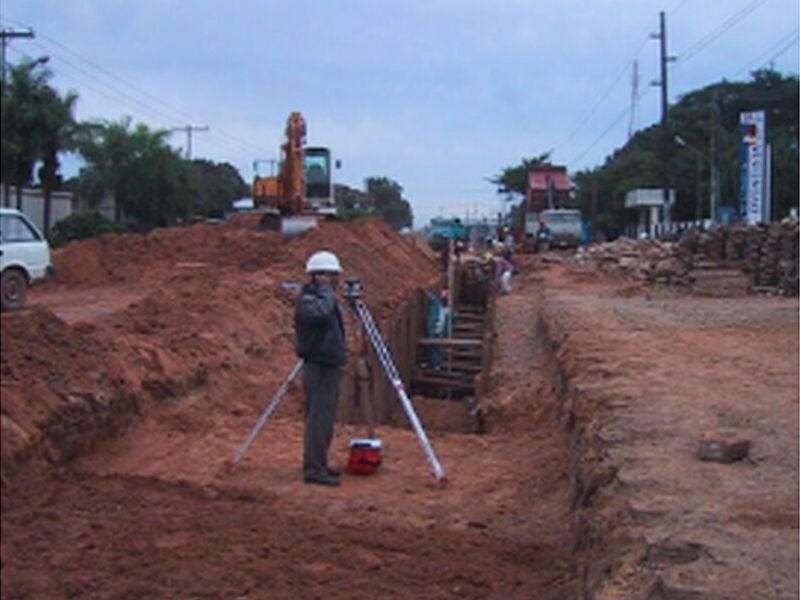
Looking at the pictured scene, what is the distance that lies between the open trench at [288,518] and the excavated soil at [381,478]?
0.07 feet

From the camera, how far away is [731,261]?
24.4m

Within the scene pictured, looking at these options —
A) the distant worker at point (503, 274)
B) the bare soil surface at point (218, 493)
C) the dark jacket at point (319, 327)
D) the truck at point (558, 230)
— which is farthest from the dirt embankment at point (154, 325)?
the truck at point (558, 230)

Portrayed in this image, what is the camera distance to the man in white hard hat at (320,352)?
7.36 m

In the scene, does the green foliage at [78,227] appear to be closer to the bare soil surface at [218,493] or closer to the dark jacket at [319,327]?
the bare soil surface at [218,493]

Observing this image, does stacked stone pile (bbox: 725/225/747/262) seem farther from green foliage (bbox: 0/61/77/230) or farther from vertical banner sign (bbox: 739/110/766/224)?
green foliage (bbox: 0/61/77/230)

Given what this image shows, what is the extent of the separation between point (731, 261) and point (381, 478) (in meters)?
18.0

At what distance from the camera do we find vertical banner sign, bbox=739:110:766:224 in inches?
997

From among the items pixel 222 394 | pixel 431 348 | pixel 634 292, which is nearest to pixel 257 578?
pixel 222 394

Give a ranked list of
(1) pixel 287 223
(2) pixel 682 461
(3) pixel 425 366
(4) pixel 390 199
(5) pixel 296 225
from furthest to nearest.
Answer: (4) pixel 390 199 < (1) pixel 287 223 < (5) pixel 296 225 < (3) pixel 425 366 < (2) pixel 682 461

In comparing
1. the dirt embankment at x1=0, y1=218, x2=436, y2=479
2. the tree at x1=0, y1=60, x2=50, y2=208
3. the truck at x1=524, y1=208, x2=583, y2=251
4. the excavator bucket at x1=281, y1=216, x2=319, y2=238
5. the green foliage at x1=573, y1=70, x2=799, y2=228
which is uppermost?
the green foliage at x1=573, y1=70, x2=799, y2=228

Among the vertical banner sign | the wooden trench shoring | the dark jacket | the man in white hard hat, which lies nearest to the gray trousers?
the man in white hard hat

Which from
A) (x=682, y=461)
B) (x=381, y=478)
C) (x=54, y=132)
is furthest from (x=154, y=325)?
(x=54, y=132)

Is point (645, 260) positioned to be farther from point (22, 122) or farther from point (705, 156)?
point (705, 156)

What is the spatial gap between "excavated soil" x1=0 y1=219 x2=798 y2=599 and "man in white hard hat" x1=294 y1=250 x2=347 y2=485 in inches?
11.8
